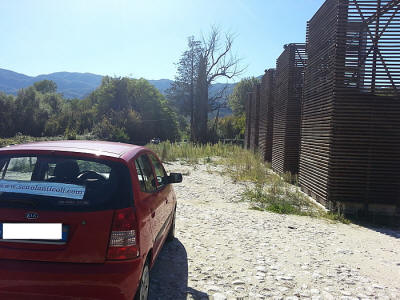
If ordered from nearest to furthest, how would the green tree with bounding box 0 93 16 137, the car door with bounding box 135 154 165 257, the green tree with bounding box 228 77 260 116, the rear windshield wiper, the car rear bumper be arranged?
1. the car rear bumper
2. the rear windshield wiper
3. the car door with bounding box 135 154 165 257
4. the green tree with bounding box 0 93 16 137
5. the green tree with bounding box 228 77 260 116

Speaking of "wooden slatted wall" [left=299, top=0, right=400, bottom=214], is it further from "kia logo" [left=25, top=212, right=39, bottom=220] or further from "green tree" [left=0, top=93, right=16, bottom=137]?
"green tree" [left=0, top=93, right=16, bottom=137]

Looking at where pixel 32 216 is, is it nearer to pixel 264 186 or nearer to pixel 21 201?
pixel 21 201

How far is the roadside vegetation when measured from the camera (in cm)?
827

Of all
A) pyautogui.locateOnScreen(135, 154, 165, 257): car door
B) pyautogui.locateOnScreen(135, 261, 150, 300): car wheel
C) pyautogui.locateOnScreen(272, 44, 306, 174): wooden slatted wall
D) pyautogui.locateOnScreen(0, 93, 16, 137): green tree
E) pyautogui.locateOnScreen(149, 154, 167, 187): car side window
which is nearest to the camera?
pyautogui.locateOnScreen(135, 261, 150, 300): car wheel

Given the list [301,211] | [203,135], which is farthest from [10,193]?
[203,135]

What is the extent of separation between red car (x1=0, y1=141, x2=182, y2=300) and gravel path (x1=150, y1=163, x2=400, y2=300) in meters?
1.34

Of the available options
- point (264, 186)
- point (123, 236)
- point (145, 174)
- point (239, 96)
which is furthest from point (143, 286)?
point (239, 96)

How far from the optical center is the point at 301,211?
8.13 meters

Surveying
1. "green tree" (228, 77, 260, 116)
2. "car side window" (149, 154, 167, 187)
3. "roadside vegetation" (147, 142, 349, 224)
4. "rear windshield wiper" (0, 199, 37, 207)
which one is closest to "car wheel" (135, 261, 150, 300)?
"rear windshield wiper" (0, 199, 37, 207)

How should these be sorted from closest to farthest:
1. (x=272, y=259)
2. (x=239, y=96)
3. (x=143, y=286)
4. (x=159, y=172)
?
(x=143, y=286), (x=159, y=172), (x=272, y=259), (x=239, y=96)

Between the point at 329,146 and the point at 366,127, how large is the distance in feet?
3.16

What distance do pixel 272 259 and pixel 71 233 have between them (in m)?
3.30

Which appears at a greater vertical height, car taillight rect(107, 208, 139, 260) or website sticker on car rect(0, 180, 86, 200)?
website sticker on car rect(0, 180, 86, 200)

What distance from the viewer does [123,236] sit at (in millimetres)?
2668
